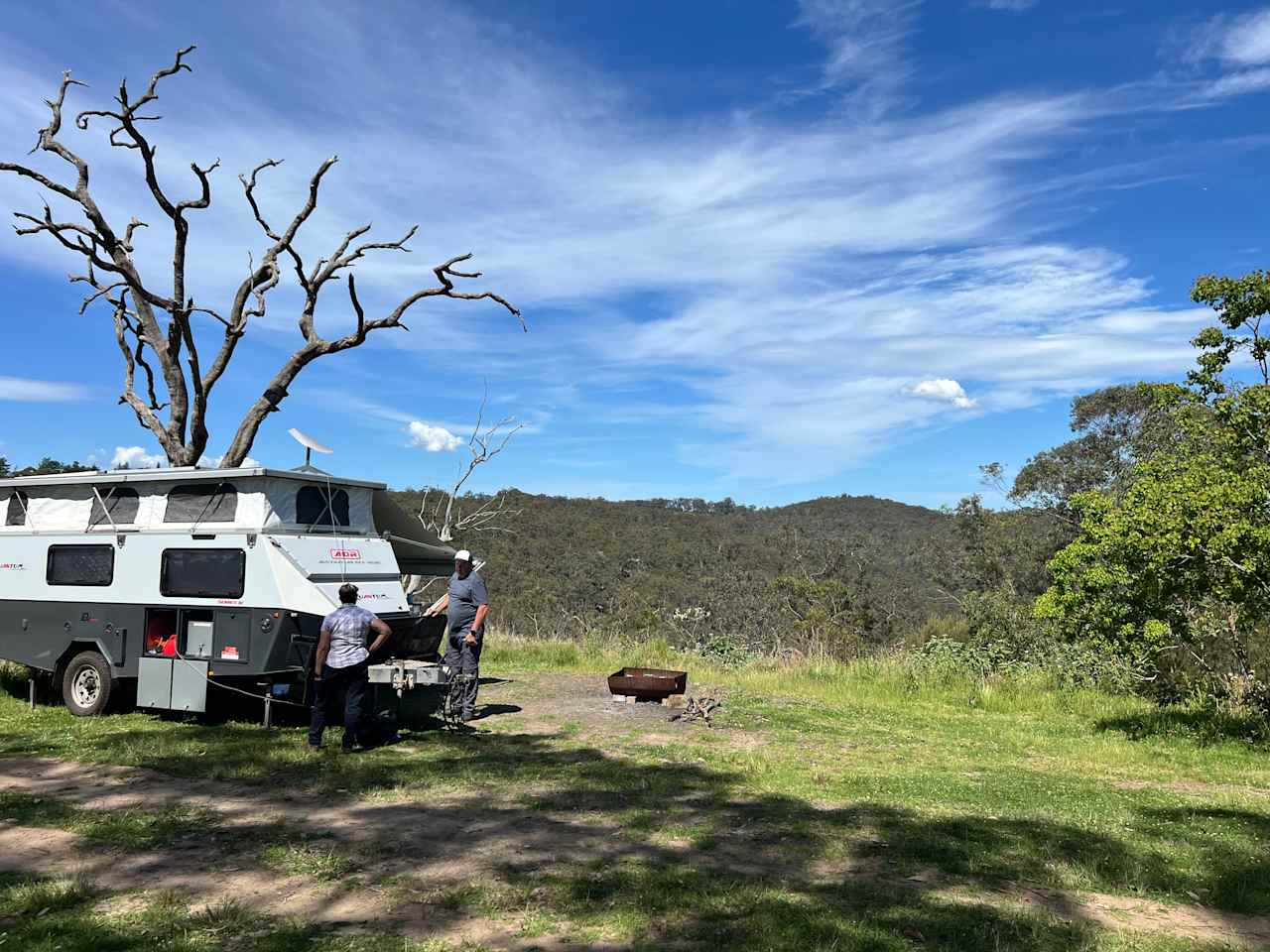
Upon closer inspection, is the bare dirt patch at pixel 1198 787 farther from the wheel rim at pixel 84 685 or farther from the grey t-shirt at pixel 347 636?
the wheel rim at pixel 84 685

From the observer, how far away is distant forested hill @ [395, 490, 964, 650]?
113 feet

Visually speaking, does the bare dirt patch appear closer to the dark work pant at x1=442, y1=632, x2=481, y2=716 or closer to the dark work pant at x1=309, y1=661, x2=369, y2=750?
the dark work pant at x1=442, y1=632, x2=481, y2=716

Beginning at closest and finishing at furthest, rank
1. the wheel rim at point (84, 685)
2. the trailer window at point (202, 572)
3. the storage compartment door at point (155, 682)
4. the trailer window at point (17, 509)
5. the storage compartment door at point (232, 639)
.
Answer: the storage compartment door at point (232, 639), the trailer window at point (202, 572), the storage compartment door at point (155, 682), the wheel rim at point (84, 685), the trailer window at point (17, 509)

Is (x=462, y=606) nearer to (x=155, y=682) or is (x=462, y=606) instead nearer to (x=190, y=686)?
(x=190, y=686)

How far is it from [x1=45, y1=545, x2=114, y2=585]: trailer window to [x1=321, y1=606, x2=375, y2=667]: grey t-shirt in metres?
3.66

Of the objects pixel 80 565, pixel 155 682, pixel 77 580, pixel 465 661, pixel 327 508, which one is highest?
pixel 327 508

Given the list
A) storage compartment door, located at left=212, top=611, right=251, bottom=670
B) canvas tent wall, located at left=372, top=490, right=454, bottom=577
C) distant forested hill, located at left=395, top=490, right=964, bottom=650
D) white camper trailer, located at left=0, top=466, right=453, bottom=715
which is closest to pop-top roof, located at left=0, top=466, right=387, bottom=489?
white camper trailer, located at left=0, top=466, right=453, bottom=715

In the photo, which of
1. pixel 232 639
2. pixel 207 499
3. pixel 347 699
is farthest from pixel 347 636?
pixel 207 499

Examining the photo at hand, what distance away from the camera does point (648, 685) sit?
42.3 feet

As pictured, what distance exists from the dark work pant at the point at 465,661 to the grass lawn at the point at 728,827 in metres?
0.45

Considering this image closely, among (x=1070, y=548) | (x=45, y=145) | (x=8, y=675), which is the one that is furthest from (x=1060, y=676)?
(x=45, y=145)

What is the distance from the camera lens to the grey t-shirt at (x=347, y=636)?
9430 millimetres

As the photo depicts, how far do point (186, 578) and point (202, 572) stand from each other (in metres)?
0.29

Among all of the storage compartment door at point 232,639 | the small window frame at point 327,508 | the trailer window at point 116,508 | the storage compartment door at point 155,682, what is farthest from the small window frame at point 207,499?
the storage compartment door at point 155,682
